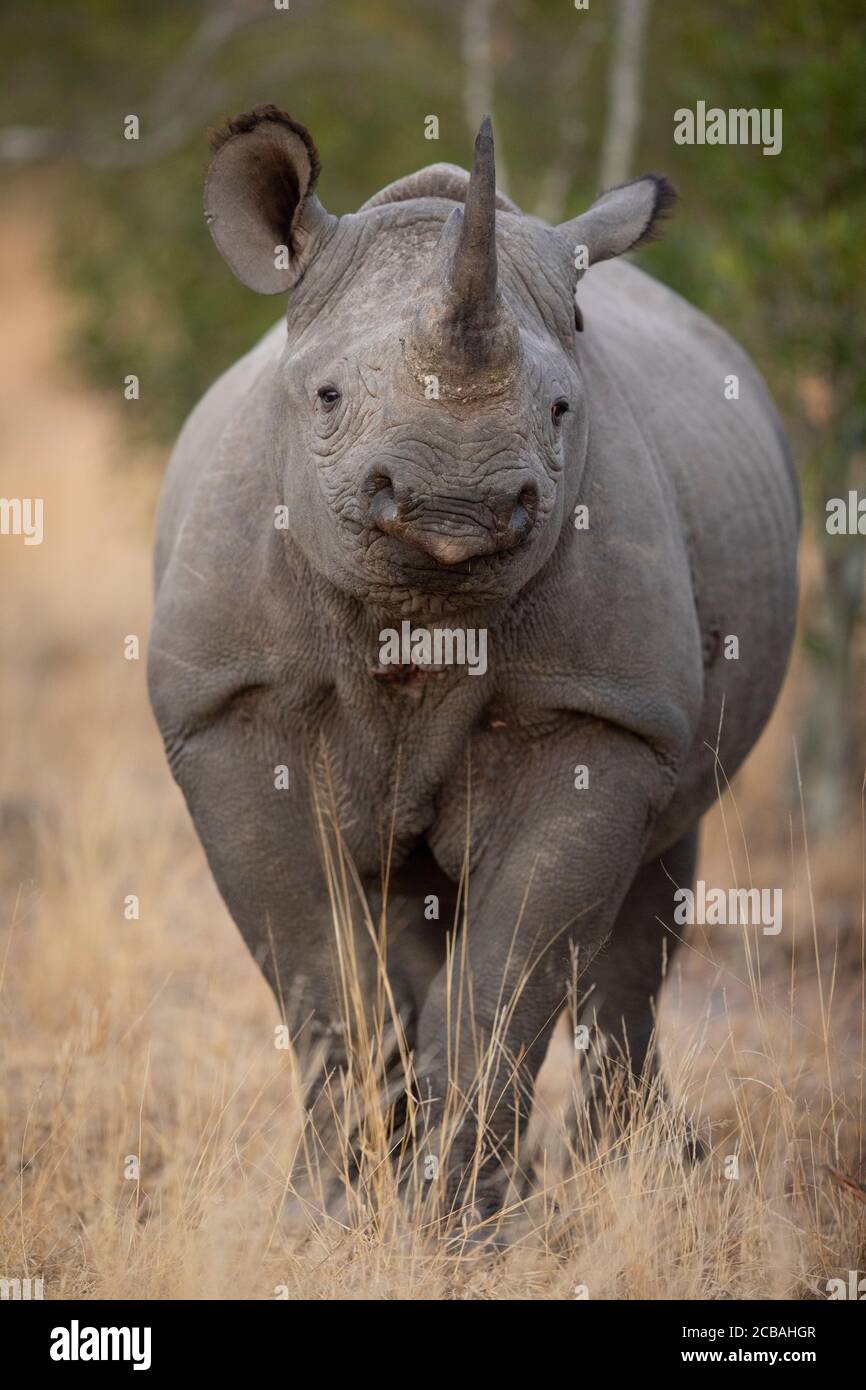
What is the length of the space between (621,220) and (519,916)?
181 centimetres

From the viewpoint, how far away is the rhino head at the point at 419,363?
12.4 feet

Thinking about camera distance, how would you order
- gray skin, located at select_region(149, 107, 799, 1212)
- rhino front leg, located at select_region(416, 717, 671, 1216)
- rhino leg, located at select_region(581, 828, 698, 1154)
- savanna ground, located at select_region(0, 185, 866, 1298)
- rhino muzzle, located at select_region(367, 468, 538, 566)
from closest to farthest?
rhino muzzle, located at select_region(367, 468, 538, 566) < gray skin, located at select_region(149, 107, 799, 1212) < savanna ground, located at select_region(0, 185, 866, 1298) < rhino front leg, located at select_region(416, 717, 671, 1216) < rhino leg, located at select_region(581, 828, 698, 1154)

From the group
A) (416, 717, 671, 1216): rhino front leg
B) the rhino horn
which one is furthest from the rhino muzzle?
(416, 717, 671, 1216): rhino front leg

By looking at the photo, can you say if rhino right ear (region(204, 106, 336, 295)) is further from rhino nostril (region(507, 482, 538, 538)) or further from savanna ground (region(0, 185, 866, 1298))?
savanna ground (region(0, 185, 866, 1298))

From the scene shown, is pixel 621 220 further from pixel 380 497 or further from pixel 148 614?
pixel 148 614

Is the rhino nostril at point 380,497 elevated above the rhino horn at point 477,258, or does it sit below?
below

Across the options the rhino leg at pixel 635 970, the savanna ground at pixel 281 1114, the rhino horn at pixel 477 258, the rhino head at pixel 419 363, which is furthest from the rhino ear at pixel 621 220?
the rhino leg at pixel 635 970

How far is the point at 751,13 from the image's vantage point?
398 inches

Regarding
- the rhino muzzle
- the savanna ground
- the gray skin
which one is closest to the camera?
the rhino muzzle

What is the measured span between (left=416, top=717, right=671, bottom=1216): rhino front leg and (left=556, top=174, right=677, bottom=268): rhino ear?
1.21 m

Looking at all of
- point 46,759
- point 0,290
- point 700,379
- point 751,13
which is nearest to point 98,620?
point 46,759

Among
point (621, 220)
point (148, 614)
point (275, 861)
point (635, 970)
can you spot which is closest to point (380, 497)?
point (275, 861)

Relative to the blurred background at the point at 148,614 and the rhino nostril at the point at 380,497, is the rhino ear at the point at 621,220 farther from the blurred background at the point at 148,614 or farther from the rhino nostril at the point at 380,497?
the blurred background at the point at 148,614

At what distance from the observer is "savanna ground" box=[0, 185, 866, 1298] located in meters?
4.39
